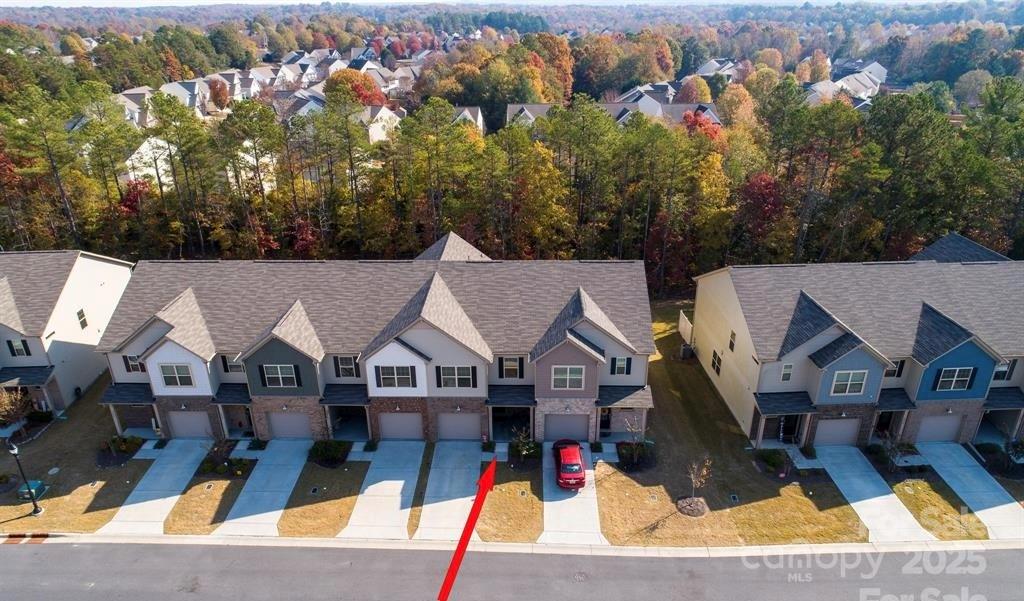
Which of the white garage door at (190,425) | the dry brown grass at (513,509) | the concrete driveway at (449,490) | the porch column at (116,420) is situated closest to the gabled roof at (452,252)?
the concrete driveway at (449,490)

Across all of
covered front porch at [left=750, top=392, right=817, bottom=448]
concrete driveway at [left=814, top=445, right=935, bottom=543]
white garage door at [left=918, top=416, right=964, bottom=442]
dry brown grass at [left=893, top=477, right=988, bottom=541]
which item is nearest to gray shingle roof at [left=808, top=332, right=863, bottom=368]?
covered front porch at [left=750, top=392, right=817, bottom=448]

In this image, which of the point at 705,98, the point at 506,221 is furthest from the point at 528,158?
the point at 705,98

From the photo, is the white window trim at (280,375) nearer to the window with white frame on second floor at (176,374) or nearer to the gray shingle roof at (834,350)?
the window with white frame on second floor at (176,374)

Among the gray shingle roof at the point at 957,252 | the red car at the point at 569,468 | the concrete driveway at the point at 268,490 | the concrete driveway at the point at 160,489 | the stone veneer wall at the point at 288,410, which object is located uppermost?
the gray shingle roof at the point at 957,252

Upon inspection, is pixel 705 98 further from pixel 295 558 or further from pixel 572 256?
pixel 295 558

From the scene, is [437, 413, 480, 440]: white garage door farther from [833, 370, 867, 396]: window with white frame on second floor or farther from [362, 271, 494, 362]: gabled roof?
[833, 370, 867, 396]: window with white frame on second floor

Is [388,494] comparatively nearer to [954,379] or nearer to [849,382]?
[849,382]
